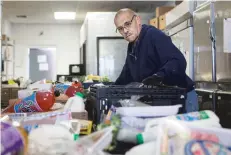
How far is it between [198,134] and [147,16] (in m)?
6.89

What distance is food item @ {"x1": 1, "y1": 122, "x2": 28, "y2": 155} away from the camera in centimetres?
62

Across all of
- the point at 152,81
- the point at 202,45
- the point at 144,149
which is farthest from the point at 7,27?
the point at 144,149

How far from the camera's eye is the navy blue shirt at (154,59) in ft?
5.82

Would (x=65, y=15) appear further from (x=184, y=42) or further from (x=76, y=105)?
(x=76, y=105)

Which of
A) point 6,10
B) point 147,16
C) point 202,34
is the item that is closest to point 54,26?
point 6,10

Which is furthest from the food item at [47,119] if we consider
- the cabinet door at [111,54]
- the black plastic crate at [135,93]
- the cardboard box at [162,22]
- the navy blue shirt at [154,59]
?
the cabinet door at [111,54]

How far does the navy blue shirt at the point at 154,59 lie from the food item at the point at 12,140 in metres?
1.09

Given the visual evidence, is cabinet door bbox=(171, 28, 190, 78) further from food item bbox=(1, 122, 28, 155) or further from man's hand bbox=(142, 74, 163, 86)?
food item bbox=(1, 122, 28, 155)

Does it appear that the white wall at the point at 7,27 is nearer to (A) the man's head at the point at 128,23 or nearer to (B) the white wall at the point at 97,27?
(B) the white wall at the point at 97,27

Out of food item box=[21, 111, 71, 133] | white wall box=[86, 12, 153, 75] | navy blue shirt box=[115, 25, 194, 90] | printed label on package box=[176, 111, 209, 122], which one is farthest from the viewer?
white wall box=[86, 12, 153, 75]

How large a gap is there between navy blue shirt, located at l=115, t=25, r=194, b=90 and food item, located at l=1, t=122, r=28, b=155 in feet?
3.59

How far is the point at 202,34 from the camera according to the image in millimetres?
4152

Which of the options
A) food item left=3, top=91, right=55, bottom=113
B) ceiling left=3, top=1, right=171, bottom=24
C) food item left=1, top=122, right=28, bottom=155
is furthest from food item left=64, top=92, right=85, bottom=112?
ceiling left=3, top=1, right=171, bottom=24

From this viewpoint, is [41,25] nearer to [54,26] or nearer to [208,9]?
[54,26]
